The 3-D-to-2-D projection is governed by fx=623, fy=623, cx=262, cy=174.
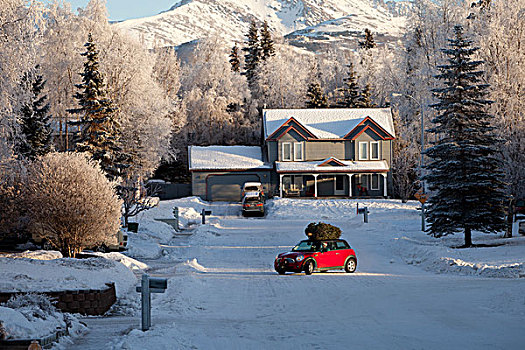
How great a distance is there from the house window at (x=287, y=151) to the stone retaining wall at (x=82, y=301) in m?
42.8

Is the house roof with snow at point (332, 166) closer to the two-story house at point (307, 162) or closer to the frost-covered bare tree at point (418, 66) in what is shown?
the two-story house at point (307, 162)

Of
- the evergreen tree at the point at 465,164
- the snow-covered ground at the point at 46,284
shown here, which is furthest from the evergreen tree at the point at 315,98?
the snow-covered ground at the point at 46,284

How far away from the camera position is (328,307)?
44.2 feet

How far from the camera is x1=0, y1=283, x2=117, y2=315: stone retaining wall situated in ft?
40.6

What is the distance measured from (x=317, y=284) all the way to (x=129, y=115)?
33.7m

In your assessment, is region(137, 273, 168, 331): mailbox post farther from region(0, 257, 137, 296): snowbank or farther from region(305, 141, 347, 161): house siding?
region(305, 141, 347, 161): house siding

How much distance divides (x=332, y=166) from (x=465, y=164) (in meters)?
27.7

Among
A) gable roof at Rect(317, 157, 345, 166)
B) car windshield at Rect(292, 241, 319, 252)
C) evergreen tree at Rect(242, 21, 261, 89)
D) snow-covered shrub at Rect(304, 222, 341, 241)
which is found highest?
evergreen tree at Rect(242, 21, 261, 89)

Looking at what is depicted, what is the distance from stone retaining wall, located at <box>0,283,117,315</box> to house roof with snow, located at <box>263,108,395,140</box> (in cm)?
4228

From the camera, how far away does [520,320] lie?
Result: 37.1 ft

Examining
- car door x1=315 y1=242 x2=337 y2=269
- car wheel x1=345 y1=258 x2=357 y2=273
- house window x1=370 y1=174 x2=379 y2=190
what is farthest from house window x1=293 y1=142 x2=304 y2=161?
car door x1=315 y1=242 x2=337 y2=269

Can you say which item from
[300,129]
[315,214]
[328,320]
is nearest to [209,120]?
[300,129]

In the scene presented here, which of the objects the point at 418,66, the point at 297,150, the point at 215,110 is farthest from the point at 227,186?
the point at 418,66

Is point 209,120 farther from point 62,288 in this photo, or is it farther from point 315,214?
point 62,288
